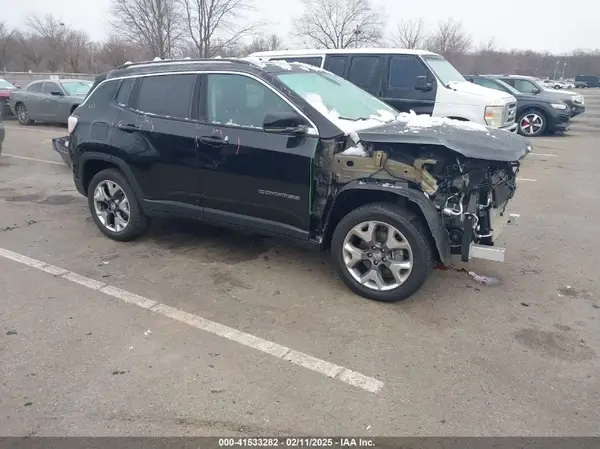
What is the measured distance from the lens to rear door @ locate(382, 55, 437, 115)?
8836 mm

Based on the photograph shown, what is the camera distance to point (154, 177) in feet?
15.7

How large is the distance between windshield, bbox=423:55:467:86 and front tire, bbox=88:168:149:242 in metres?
6.20

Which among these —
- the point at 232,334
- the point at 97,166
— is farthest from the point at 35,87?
the point at 232,334

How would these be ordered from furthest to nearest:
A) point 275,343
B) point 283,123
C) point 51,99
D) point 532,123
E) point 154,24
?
point 154,24, point 51,99, point 532,123, point 283,123, point 275,343

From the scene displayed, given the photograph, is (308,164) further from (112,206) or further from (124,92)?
(112,206)

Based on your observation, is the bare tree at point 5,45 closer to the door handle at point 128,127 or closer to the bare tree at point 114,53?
the bare tree at point 114,53

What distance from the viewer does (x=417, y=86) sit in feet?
28.7

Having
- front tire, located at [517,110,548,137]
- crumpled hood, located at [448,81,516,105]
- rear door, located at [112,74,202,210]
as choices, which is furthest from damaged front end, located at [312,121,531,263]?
front tire, located at [517,110,548,137]

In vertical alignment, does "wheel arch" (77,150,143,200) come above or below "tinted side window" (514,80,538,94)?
below

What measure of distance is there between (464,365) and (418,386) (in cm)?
41

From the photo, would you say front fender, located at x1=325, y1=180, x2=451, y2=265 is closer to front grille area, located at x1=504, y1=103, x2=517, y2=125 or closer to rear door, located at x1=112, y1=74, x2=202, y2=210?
rear door, located at x1=112, y1=74, x2=202, y2=210

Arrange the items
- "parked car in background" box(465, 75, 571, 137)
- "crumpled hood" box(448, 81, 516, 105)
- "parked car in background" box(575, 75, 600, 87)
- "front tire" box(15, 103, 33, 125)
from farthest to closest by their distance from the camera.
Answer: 1. "parked car in background" box(575, 75, 600, 87)
2. "front tire" box(15, 103, 33, 125)
3. "parked car in background" box(465, 75, 571, 137)
4. "crumpled hood" box(448, 81, 516, 105)

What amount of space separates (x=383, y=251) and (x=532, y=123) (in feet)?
43.3

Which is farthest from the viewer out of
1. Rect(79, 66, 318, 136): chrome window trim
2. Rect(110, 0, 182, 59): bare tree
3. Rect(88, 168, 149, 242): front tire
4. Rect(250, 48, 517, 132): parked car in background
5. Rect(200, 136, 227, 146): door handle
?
Rect(110, 0, 182, 59): bare tree
